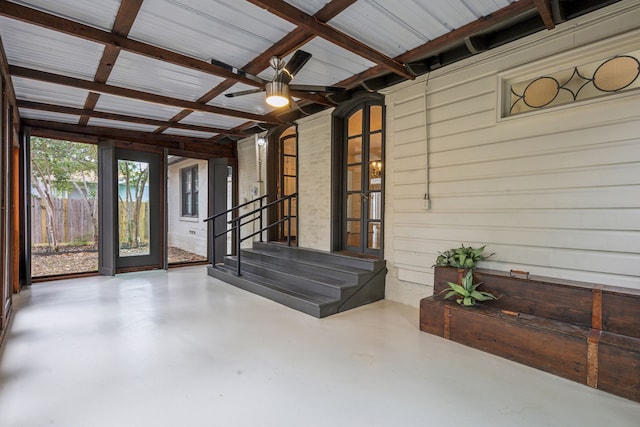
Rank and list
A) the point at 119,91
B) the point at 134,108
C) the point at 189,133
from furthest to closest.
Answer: the point at 189,133, the point at 134,108, the point at 119,91

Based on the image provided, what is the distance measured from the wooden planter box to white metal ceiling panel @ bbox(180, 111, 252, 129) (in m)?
4.86

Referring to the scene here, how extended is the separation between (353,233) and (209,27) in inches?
140

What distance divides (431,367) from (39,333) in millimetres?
3876

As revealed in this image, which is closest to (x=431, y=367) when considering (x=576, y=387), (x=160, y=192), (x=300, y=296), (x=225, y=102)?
(x=576, y=387)

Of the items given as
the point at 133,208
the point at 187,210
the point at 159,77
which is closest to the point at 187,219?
the point at 187,210

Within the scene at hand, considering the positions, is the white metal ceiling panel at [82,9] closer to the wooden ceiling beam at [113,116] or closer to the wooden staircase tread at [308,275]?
the wooden ceiling beam at [113,116]

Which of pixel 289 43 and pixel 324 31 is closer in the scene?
pixel 324 31

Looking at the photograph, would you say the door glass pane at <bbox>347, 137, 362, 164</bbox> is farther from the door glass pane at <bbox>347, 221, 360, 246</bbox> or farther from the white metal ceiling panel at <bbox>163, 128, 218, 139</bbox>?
the white metal ceiling panel at <bbox>163, 128, 218, 139</bbox>

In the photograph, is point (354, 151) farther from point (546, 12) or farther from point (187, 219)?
point (187, 219)

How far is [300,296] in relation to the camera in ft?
13.8

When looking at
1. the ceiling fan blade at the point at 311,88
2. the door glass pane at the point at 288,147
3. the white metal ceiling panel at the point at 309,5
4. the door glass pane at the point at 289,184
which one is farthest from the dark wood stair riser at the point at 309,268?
the white metal ceiling panel at the point at 309,5

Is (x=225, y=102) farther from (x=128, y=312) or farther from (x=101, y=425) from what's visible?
(x=101, y=425)

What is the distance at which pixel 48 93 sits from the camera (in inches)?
179

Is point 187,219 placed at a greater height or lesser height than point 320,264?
greater
